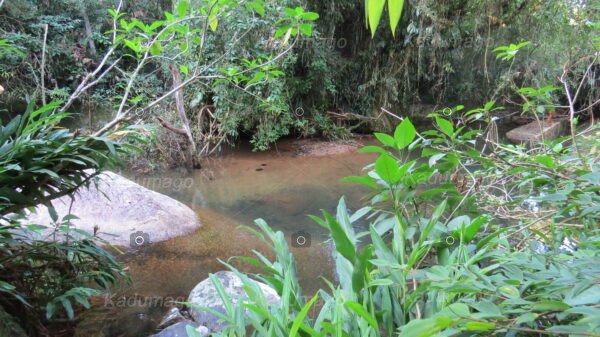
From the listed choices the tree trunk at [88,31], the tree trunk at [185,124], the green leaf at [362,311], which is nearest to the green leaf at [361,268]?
the green leaf at [362,311]

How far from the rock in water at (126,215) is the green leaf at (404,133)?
3.13m

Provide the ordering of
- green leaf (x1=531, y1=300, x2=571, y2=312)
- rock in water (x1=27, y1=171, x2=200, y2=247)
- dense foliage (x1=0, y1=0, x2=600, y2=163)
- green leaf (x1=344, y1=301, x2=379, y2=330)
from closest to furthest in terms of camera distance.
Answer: green leaf (x1=531, y1=300, x2=571, y2=312) → green leaf (x1=344, y1=301, x2=379, y2=330) → rock in water (x1=27, y1=171, x2=200, y2=247) → dense foliage (x1=0, y1=0, x2=600, y2=163)

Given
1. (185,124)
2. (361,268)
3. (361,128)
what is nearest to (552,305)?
(361,268)

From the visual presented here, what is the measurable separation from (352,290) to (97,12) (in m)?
10.0

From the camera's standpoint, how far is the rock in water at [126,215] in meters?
3.59

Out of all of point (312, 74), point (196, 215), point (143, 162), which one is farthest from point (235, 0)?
point (312, 74)

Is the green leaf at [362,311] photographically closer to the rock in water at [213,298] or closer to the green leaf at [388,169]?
the green leaf at [388,169]

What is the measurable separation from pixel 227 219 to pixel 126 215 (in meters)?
1.05

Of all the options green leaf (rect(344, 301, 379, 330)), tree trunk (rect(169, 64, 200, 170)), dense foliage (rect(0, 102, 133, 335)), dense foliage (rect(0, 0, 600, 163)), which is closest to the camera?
green leaf (rect(344, 301, 379, 330))

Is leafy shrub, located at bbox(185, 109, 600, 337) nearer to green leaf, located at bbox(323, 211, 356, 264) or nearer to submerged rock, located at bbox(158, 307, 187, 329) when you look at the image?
Result: green leaf, located at bbox(323, 211, 356, 264)

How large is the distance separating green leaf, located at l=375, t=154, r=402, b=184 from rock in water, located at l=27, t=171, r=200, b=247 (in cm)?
308

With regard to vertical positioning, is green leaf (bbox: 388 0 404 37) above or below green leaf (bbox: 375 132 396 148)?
above

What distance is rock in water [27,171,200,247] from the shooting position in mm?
3588

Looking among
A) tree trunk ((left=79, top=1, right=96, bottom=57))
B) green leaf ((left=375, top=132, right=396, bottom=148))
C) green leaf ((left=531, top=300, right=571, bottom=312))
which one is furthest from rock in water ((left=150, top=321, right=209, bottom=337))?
tree trunk ((left=79, top=1, right=96, bottom=57))
